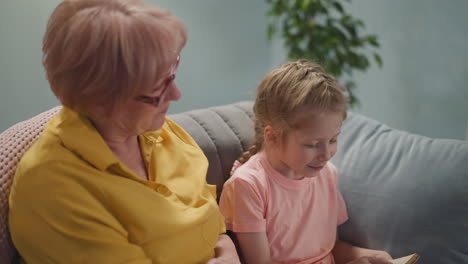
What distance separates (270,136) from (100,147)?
1.71 feet

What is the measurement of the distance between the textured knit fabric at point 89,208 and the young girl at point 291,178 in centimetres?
23

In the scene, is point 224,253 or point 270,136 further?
point 270,136

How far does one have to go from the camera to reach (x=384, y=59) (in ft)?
8.95

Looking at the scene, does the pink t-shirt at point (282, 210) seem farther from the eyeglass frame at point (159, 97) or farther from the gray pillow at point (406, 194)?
the eyeglass frame at point (159, 97)

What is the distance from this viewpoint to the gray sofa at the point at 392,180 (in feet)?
4.33

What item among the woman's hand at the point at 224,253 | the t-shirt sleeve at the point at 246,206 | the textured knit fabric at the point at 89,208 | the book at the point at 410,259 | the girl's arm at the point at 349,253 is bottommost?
the girl's arm at the point at 349,253

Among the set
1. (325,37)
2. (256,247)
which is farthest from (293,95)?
(325,37)

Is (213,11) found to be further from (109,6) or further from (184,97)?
(109,6)

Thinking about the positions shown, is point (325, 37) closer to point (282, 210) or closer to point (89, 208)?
point (282, 210)

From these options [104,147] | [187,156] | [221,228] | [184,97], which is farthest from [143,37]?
[184,97]

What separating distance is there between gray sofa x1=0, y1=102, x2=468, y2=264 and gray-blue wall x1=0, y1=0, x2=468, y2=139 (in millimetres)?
866

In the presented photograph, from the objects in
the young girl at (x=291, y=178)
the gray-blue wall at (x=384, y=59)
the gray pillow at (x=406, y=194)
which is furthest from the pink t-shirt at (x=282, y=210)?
the gray-blue wall at (x=384, y=59)

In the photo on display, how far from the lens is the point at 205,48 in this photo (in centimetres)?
268

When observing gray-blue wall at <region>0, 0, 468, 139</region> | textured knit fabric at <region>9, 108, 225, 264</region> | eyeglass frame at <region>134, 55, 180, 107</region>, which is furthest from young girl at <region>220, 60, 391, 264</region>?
gray-blue wall at <region>0, 0, 468, 139</region>
